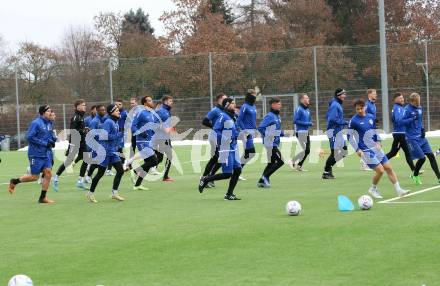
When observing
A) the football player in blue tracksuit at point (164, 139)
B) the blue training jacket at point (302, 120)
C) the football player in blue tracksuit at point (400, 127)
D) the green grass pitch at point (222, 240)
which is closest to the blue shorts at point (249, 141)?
the green grass pitch at point (222, 240)

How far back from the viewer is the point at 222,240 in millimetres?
11570

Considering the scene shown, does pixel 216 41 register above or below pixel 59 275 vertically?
above

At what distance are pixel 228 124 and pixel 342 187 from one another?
3399 mm

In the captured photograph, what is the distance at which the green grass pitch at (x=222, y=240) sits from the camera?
909 cm

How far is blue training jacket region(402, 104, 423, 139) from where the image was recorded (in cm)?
1883

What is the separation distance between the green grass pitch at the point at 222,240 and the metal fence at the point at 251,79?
1014 inches

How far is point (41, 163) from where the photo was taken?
1755 cm

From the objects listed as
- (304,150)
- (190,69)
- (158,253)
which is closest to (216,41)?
(190,69)

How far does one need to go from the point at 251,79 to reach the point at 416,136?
92.7 ft

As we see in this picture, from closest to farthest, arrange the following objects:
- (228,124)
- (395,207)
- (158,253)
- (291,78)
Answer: (158,253), (395,207), (228,124), (291,78)

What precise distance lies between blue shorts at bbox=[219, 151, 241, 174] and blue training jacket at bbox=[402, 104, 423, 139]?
437 cm

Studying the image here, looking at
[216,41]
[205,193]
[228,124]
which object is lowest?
[205,193]

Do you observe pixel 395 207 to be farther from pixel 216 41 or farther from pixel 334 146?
pixel 216 41

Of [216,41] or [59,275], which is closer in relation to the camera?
[59,275]
